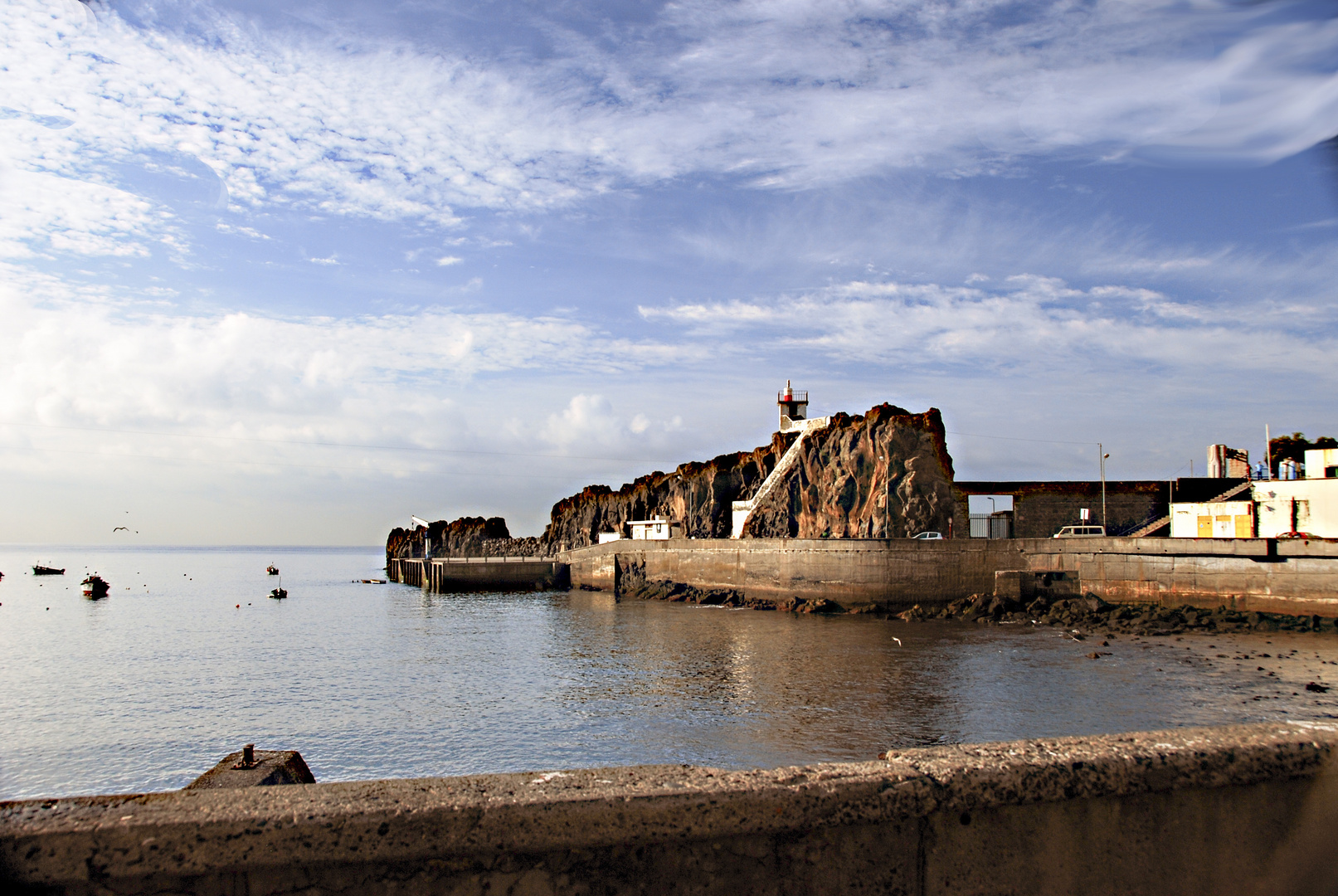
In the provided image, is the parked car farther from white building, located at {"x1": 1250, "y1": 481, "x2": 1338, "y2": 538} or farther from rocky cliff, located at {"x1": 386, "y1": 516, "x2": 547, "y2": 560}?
rocky cliff, located at {"x1": 386, "y1": 516, "x2": 547, "y2": 560}

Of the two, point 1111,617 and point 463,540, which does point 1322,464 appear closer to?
point 1111,617

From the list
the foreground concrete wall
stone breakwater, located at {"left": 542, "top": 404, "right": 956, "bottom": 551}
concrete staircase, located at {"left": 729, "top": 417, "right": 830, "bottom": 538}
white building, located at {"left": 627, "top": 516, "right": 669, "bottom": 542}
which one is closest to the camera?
the foreground concrete wall

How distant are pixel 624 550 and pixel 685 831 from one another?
185 feet

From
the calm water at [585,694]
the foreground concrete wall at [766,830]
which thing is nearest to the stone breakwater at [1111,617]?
the calm water at [585,694]

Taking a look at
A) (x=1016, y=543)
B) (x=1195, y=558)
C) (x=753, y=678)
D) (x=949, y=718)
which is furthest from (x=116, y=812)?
(x=1016, y=543)

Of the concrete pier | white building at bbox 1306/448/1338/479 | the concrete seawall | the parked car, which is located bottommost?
the concrete pier

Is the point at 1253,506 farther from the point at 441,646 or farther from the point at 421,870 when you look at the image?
the point at 421,870

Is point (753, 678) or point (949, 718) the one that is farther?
point (753, 678)

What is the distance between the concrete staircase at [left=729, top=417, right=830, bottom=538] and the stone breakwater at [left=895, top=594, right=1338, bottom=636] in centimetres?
3099

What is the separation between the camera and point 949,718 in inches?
683

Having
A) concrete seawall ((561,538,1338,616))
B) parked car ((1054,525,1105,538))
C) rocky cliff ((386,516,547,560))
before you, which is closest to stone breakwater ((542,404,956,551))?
parked car ((1054,525,1105,538))

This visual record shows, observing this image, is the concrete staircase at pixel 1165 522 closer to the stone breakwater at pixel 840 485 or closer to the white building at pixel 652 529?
the stone breakwater at pixel 840 485

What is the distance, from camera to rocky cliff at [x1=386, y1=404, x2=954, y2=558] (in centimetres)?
5741

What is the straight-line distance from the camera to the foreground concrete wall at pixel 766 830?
2076mm
